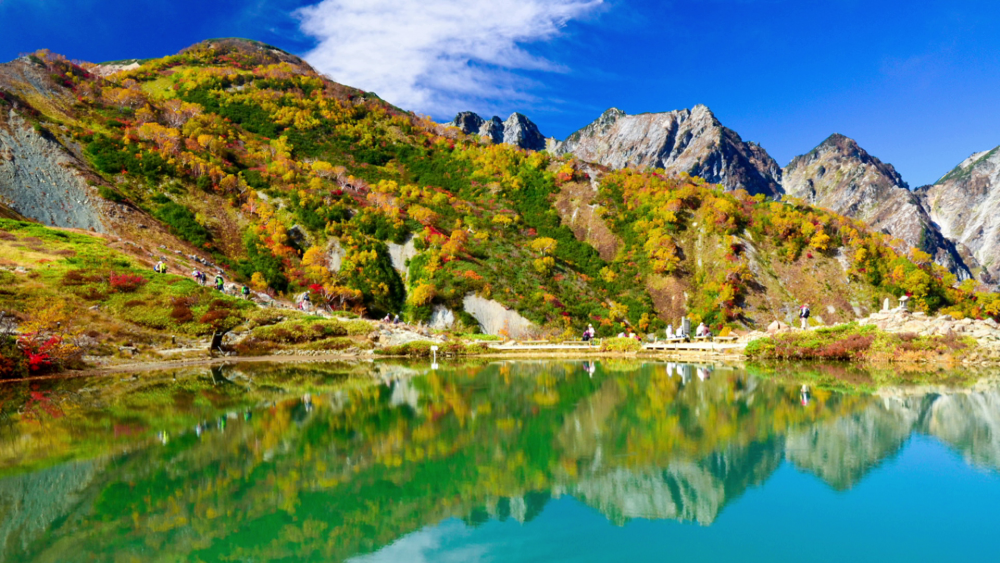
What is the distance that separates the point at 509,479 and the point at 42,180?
65949 mm

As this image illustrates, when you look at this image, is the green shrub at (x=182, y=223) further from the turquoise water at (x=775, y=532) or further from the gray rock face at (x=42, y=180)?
the turquoise water at (x=775, y=532)

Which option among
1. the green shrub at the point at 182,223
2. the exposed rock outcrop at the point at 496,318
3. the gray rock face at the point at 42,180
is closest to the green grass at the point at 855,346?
the exposed rock outcrop at the point at 496,318

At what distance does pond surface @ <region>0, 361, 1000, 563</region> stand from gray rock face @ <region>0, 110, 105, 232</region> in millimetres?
44361

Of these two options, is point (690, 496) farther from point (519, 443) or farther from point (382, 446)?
point (382, 446)

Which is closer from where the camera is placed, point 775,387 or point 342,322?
point 775,387

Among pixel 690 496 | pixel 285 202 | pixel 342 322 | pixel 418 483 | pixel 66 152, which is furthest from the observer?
pixel 285 202

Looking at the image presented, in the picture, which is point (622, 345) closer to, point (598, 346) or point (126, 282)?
point (598, 346)

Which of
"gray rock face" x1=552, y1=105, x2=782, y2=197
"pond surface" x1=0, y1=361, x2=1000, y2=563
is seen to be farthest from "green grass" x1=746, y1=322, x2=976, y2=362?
"gray rock face" x1=552, y1=105, x2=782, y2=197

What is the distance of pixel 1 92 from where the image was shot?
197 feet

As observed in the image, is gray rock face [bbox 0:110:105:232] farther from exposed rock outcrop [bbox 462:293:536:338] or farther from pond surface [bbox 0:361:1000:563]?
pond surface [bbox 0:361:1000:563]

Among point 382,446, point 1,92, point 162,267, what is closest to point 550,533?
point 382,446

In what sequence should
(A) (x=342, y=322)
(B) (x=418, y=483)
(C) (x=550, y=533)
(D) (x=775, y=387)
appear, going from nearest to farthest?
(C) (x=550, y=533)
(B) (x=418, y=483)
(D) (x=775, y=387)
(A) (x=342, y=322)

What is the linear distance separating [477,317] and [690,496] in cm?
4618

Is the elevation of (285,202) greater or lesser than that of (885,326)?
greater
